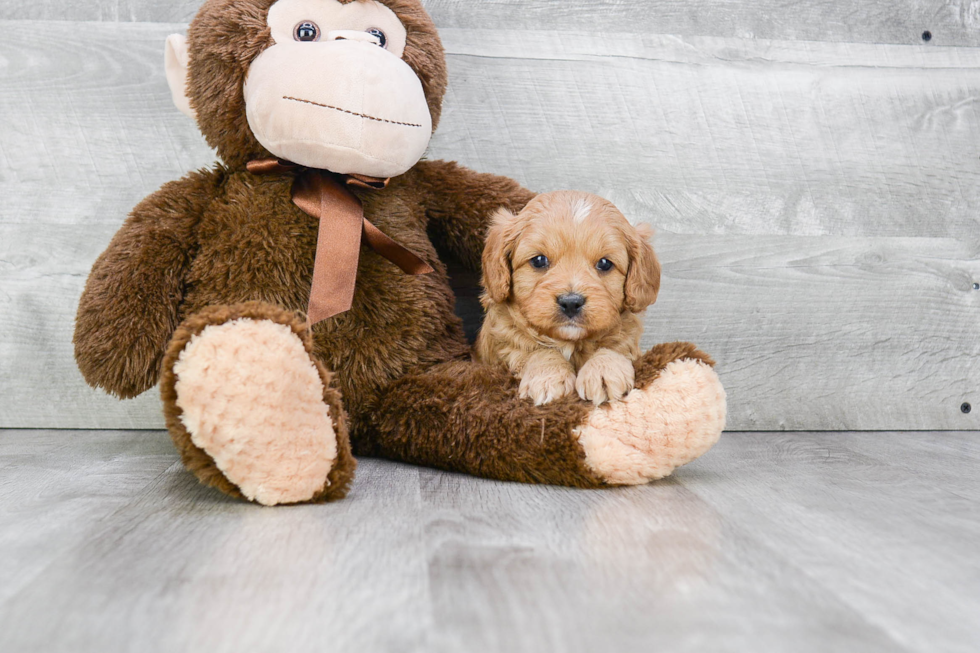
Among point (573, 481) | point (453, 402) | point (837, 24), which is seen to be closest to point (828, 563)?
point (573, 481)

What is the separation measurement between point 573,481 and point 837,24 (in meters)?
1.44

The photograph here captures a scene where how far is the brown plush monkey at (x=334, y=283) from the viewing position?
4.17ft

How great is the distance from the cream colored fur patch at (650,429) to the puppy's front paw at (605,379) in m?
0.02

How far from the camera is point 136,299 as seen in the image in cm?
138

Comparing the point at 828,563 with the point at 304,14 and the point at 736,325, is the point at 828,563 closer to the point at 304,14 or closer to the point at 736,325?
the point at 736,325

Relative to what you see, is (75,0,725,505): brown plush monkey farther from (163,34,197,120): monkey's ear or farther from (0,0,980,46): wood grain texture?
(0,0,980,46): wood grain texture

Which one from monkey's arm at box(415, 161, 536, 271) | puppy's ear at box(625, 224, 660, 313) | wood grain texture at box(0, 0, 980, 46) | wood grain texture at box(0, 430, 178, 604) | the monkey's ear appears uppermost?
wood grain texture at box(0, 0, 980, 46)

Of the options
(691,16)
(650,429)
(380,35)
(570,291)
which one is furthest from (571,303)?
(691,16)

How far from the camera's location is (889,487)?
4.45ft

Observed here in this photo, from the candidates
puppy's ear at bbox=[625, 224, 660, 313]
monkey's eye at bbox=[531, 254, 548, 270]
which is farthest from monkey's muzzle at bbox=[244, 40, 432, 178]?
puppy's ear at bbox=[625, 224, 660, 313]

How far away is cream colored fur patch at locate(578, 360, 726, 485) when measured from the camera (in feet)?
4.17

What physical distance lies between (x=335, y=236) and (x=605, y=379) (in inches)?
21.8

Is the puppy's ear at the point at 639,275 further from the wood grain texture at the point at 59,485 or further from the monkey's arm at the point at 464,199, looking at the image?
the wood grain texture at the point at 59,485

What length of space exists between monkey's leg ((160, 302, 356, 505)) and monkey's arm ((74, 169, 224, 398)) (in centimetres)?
31
